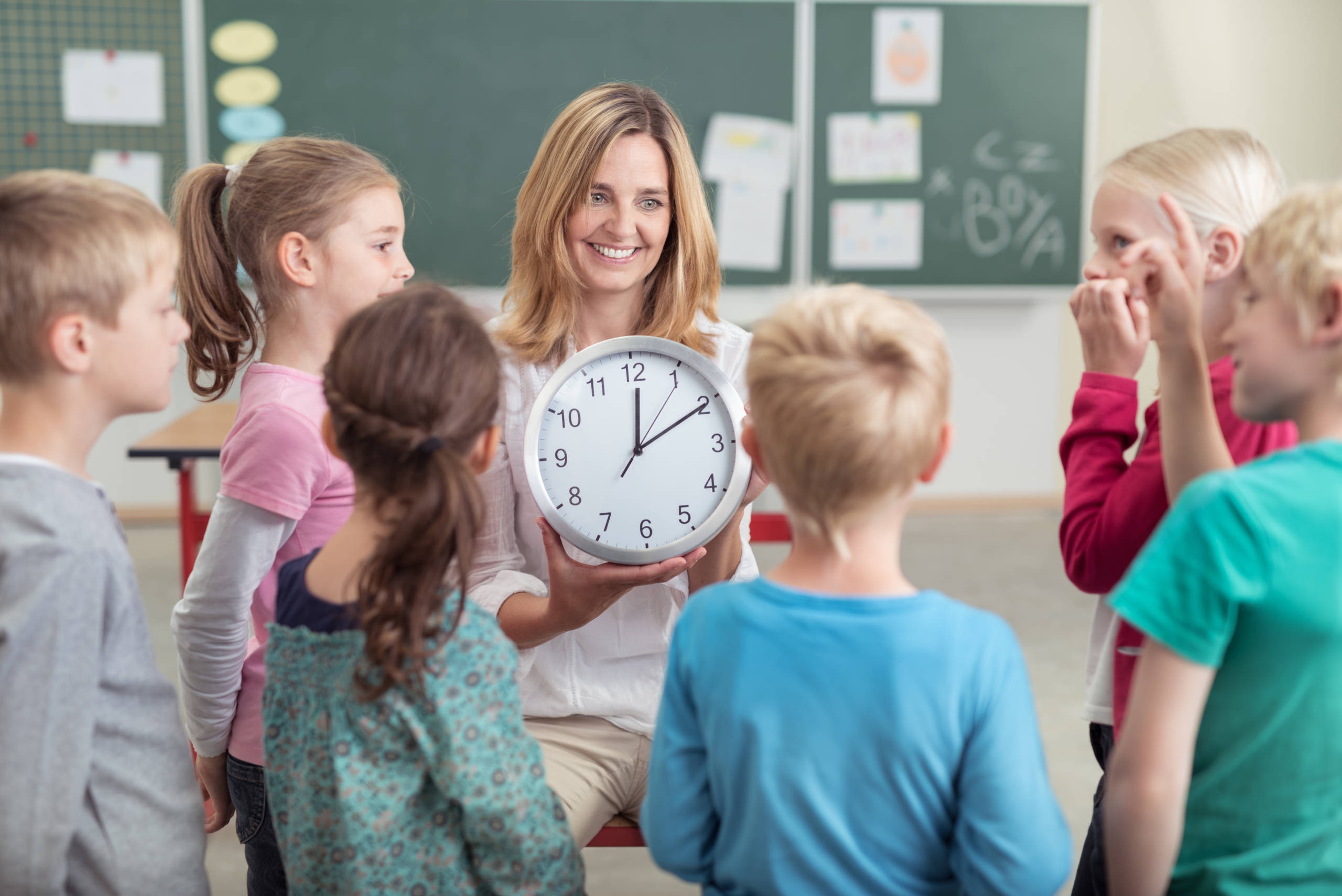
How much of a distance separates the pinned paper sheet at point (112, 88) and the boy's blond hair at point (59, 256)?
11.7 ft

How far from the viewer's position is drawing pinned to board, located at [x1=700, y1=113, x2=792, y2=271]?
444cm

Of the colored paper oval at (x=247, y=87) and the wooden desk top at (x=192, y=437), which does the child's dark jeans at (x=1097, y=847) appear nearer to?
the wooden desk top at (x=192, y=437)

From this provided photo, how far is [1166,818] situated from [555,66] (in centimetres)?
391

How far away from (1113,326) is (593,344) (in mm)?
665

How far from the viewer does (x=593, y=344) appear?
4.97ft

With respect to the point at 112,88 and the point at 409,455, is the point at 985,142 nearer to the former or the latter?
the point at 112,88

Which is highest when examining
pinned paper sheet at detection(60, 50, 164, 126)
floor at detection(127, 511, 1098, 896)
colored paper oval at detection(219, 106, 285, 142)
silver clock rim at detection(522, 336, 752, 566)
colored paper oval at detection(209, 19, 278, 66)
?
colored paper oval at detection(209, 19, 278, 66)

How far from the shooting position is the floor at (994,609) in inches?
91.1

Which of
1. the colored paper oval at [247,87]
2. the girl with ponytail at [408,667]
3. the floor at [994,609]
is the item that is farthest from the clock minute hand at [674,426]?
the colored paper oval at [247,87]

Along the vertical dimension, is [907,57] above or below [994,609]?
above

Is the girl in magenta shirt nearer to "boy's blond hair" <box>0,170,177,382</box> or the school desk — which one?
"boy's blond hair" <box>0,170,177,382</box>

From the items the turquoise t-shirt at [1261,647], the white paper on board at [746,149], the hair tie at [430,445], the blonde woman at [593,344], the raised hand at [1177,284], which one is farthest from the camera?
the white paper on board at [746,149]

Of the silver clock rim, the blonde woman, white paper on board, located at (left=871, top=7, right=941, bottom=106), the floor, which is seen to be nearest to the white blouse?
the blonde woman

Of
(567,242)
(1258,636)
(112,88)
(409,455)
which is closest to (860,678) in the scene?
(1258,636)
